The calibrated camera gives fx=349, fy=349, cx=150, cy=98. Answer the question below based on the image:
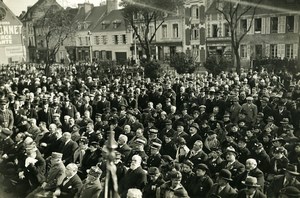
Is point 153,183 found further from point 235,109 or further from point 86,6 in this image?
point 86,6

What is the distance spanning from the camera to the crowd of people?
6.58 metres

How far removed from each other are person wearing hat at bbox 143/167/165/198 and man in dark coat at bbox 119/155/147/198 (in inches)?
4.5

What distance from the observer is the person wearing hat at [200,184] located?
22.1ft

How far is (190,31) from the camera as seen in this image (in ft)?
136

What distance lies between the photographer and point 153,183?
6848mm

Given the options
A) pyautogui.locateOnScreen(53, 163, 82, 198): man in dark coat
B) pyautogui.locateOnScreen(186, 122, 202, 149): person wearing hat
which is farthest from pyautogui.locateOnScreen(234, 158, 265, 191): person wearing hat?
pyautogui.locateOnScreen(53, 163, 82, 198): man in dark coat


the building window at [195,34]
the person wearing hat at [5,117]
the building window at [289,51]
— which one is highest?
the building window at [195,34]

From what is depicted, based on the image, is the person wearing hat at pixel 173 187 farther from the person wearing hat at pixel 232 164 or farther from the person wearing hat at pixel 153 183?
the person wearing hat at pixel 232 164

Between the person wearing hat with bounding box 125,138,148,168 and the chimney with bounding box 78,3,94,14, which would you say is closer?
the person wearing hat with bounding box 125,138,148,168

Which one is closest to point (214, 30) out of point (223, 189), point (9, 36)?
point (9, 36)

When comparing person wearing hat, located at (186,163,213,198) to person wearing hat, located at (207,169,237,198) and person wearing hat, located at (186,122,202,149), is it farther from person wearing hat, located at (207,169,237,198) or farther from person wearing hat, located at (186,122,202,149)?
person wearing hat, located at (186,122,202,149)

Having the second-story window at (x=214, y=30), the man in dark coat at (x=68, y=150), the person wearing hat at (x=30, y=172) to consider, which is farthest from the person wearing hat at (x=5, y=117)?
the second-story window at (x=214, y=30)

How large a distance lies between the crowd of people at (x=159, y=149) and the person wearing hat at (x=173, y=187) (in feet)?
0.06

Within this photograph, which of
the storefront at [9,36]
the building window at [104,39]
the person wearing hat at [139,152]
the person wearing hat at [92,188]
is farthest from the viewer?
the building window at [104,39]
